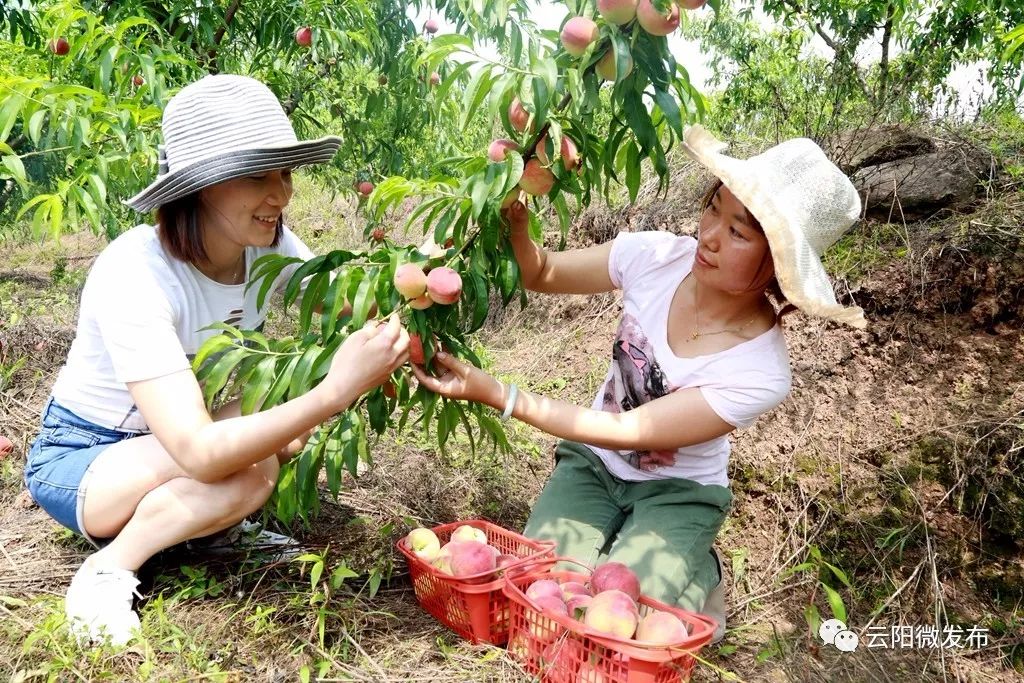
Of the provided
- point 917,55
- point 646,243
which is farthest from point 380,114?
point 917,55

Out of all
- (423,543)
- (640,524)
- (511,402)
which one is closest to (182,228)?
(511,402)

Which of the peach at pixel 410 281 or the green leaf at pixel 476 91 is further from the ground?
the green leaf at pixel 476 91

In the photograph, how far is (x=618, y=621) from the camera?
5.38 ft

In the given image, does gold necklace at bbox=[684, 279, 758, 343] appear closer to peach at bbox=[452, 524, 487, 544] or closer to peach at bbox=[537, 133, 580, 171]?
peach at bbox=[537, 133, 580, 171]

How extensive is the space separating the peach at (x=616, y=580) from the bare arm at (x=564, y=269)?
0.82 meters

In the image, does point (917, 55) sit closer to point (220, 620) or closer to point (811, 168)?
point (811, 168)

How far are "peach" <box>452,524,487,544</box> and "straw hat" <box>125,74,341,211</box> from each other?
1042mm

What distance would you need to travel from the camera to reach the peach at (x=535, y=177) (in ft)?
5.84

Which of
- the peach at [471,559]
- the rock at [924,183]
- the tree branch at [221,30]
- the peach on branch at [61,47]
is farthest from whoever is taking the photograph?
the rock at [924,183]

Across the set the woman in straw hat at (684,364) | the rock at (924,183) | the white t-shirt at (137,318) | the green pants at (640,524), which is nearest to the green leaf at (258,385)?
the white t-shirt at (137,318)

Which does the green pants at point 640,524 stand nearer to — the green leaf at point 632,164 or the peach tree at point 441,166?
the peach tree at point 441,166

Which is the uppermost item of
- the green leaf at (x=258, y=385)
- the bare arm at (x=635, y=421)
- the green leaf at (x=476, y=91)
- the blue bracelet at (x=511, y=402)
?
the green leaf at (x=476, y=91)

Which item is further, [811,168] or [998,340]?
[998,340]

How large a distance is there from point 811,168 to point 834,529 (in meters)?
1.40
